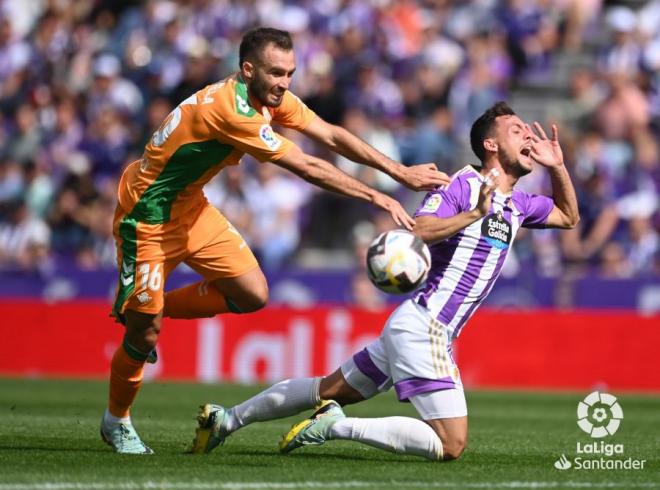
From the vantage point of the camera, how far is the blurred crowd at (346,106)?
17.7 meters

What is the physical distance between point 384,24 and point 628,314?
6.34 meters

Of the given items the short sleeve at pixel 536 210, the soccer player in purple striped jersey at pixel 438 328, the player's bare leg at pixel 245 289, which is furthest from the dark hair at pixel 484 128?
the player's bare leg at pixel 245 289

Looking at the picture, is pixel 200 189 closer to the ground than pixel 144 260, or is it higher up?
higher up

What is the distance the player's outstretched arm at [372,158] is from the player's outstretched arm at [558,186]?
0.87 m

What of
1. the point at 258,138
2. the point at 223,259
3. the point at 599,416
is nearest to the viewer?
the point at 258,138

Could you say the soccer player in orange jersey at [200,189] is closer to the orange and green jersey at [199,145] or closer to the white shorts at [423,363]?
the orange and green jersey at [199,145]

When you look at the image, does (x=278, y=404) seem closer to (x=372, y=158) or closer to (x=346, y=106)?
(x=372, y=158)

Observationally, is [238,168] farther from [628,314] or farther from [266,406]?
[266,406]

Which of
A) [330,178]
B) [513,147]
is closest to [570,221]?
[513,147]

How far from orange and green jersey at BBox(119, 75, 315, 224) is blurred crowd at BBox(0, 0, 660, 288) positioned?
884 cm

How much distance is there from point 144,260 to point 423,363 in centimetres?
207

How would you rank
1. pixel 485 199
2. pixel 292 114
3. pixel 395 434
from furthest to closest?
pixel 292 114 < pixel 395 434 < pixel 485 199

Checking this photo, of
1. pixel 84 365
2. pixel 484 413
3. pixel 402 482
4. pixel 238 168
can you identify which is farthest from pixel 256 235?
pixel 402 482

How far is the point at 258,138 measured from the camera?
8.12 metres
